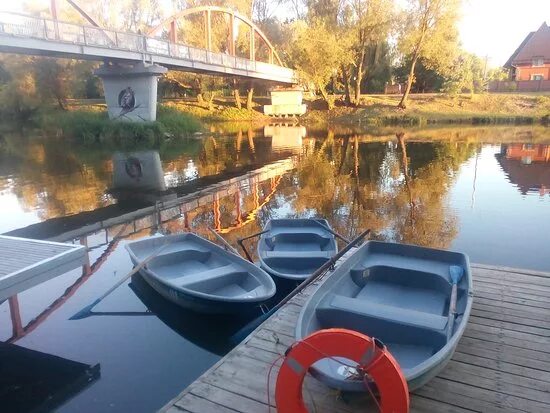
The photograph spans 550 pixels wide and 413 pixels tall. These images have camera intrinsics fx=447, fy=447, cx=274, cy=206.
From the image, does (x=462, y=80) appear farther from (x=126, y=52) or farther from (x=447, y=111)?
(x=126, y=52)

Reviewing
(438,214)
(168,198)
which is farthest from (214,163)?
(438,214)

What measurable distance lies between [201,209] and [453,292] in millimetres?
8589

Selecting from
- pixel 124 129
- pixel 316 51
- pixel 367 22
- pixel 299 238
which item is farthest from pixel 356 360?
pixel 367 22

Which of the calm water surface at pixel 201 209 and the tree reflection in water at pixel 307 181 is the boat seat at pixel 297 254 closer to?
the calm water surface at pixel 201 209

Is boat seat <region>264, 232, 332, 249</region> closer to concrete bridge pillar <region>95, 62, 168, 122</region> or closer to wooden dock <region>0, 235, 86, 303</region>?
wooden dock <region>0, 235, 86, 303</region>

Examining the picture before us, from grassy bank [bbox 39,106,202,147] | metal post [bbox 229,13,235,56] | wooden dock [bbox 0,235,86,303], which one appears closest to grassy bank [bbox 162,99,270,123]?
metal post [bbox 229,13,235,56]

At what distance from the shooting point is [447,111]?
128ft

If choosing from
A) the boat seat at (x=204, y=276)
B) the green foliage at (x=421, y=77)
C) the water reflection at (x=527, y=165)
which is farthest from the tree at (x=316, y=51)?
the boat seat at (x=204, y=276)

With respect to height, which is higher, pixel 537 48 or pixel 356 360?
pixel 537 48

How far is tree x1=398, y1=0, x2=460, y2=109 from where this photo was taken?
116 feet

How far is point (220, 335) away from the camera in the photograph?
579 centimetres

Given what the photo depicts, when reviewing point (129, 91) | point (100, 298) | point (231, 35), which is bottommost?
point (100, 298)

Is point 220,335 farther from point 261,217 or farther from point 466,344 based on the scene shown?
point 261,217

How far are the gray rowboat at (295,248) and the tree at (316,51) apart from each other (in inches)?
1236
